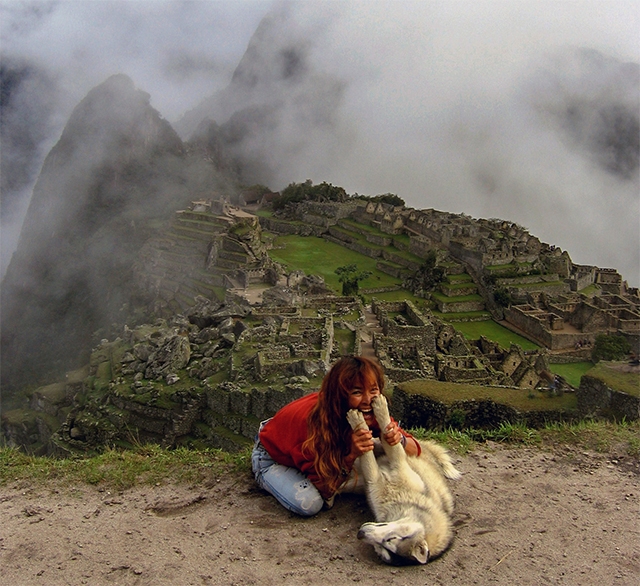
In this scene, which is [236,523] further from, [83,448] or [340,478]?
[83,448]

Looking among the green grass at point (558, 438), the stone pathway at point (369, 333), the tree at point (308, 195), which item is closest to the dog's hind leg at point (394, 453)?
the green grass at point (558, 438)

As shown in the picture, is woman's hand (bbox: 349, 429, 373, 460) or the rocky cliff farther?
the rocky cliff

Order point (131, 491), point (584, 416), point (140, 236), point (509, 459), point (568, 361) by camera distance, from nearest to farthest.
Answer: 1. point (131, 491)
2. point (509, 459)
3. point (584, 416)
4. point (568, 361)
5. point (140, 236)

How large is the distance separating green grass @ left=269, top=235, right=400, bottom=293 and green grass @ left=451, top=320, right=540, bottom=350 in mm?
8189

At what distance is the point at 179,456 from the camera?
7188mm

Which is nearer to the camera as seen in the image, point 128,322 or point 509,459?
point 509,459

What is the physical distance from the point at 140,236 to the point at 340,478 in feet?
172

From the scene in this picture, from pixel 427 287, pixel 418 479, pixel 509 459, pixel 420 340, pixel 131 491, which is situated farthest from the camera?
pixel 427 287

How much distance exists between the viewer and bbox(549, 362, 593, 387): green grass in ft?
94.9

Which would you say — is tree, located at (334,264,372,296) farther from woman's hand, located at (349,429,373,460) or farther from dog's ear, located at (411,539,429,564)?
dog's ear, located at (411,539,429,564)

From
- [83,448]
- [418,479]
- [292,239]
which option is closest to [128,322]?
[83,448]

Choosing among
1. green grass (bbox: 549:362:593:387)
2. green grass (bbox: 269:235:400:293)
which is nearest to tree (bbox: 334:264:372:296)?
green grass (bbox: 269:235:400:293)

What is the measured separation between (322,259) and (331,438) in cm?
4879

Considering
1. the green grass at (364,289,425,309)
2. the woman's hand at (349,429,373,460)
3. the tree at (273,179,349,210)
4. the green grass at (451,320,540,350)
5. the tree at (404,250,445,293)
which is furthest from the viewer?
the tree at (273,179,349,210)
